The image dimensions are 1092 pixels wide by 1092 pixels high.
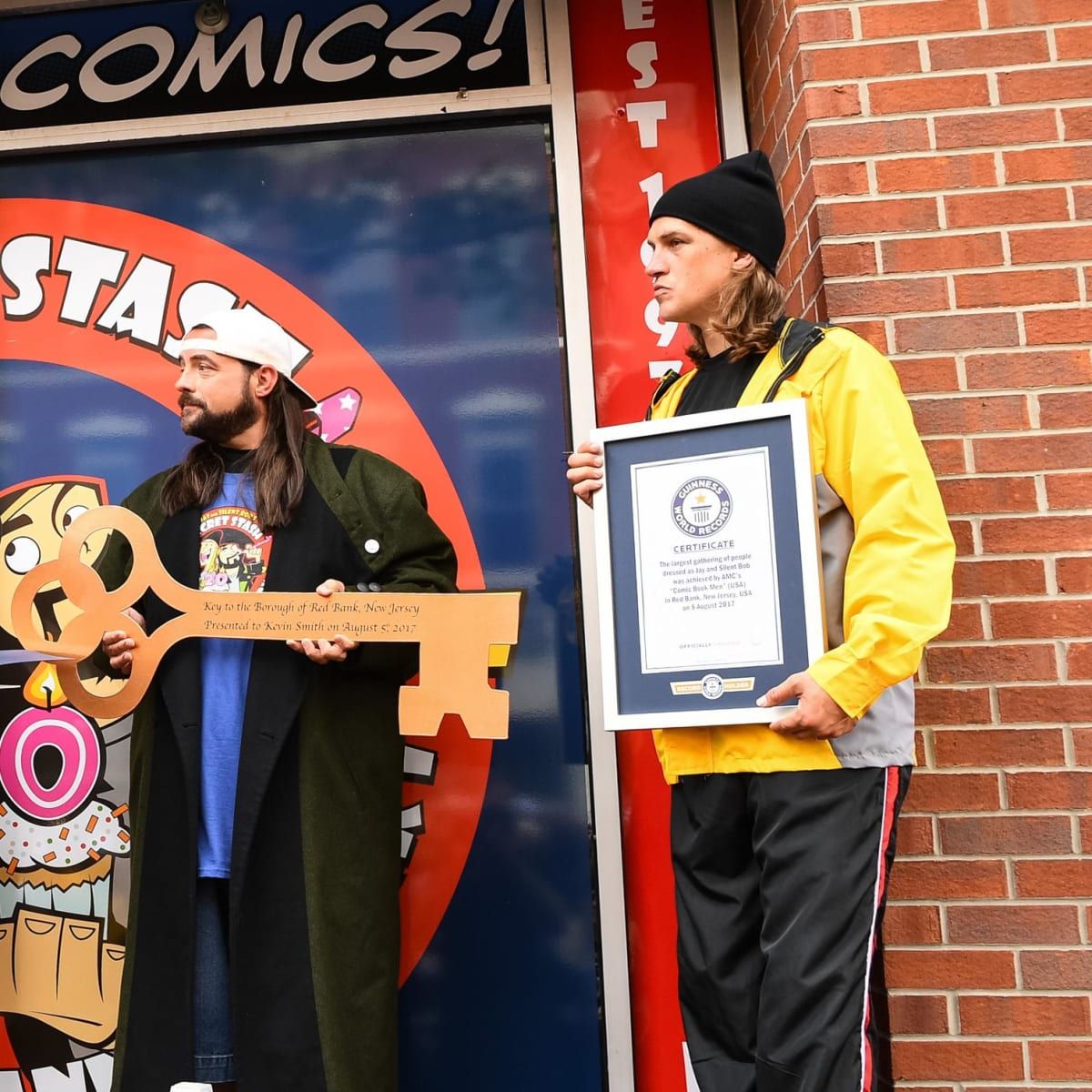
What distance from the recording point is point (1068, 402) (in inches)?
101

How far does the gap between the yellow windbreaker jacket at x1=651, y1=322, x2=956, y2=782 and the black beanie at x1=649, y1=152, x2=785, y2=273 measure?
0.71ft

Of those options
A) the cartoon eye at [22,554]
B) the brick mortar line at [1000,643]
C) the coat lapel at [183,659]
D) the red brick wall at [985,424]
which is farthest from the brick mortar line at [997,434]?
the cartoon eye at [22,554]

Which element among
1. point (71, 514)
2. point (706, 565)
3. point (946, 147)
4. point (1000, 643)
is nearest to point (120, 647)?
point (71, 514)

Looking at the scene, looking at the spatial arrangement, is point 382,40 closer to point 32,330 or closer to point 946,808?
point 32,330

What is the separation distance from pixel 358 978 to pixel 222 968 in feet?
0.96

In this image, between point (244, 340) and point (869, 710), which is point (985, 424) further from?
point (244, 340)

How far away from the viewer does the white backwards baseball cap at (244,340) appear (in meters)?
2.71

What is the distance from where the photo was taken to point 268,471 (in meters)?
2.63

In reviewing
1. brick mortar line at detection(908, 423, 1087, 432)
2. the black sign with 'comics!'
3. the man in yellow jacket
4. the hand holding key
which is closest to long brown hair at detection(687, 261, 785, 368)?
the man in yellow jacket

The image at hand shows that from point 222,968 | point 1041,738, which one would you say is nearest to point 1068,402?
point 1041,738

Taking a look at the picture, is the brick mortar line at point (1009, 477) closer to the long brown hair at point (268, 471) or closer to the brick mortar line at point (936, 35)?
the brick mortar line at point (936, 35)

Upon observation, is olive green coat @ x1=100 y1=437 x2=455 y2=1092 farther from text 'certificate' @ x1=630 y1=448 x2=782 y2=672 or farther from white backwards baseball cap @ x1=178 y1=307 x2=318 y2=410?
text 'certificate' @ x1=630 y1=448 x2=782 y2=672

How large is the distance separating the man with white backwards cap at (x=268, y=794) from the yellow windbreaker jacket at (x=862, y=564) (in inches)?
28.4

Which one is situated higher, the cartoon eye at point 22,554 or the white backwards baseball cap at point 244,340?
the white backwards baseball cap at point 244,340
